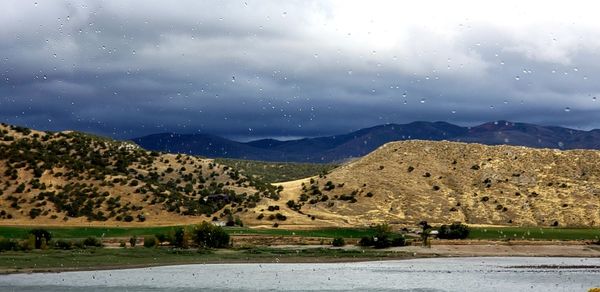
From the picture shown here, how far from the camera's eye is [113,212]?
398 feet

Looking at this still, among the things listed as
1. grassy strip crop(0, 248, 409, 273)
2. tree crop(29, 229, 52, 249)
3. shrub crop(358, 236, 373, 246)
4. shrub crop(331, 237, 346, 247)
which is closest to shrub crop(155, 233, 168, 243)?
grassy strip crop(0, 248, 409, 273)

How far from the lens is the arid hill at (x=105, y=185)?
12019 centimetres

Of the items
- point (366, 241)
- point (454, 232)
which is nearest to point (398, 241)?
point (366, 241)

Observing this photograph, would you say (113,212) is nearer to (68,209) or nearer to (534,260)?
(68,209)

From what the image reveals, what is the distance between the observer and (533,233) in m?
118

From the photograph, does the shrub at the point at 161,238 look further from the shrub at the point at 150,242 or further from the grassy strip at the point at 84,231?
the grassy strip at the point at 84,231

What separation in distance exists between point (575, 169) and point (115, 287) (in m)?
122

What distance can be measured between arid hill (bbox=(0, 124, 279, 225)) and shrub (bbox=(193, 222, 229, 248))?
71.1ft

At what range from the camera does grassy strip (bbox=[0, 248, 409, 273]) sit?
77688mm

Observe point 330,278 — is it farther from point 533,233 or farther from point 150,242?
point 533,233

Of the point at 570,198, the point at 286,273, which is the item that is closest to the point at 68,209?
the point at 286,273

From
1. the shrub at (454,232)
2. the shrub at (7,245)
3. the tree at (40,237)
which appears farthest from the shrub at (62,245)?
the shrub at (454,232)

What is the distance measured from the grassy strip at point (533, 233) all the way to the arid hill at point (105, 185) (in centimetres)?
3700

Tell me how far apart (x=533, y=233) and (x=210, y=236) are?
48.1 m
